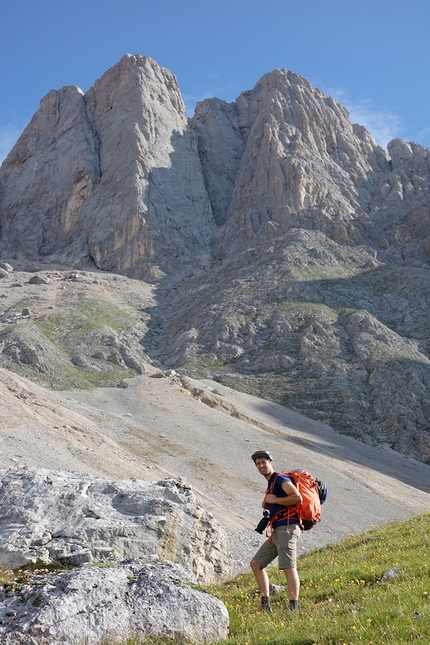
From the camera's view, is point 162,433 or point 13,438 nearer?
point 13,438

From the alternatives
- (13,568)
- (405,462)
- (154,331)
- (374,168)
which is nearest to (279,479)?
(13,568)

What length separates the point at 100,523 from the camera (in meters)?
16.6

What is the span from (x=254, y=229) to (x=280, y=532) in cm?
12476

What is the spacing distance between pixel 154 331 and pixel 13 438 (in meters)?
64.9

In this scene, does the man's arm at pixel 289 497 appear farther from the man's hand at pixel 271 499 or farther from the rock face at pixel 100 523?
the rock face at pixel 100 523

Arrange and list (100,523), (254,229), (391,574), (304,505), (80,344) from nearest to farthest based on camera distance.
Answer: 1. (304,505)
2. (391,574)
3. (100,523)
4. (80,344)
5. (254,229)

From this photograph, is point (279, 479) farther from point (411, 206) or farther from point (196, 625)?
point (411, 206)

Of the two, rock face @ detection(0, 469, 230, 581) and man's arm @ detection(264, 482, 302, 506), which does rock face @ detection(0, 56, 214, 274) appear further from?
man's arm @ detection(264, 482, 302, 506)

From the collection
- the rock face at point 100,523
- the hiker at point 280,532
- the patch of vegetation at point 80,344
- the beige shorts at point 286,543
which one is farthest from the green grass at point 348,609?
the patch of vegetation at point 80,344

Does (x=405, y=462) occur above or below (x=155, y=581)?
above

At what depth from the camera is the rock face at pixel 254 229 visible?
7900cm

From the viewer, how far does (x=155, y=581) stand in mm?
9641

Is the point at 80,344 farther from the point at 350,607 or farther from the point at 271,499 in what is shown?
the point at 350,607

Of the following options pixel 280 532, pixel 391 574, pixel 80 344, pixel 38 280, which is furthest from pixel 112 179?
pixel 391 574
